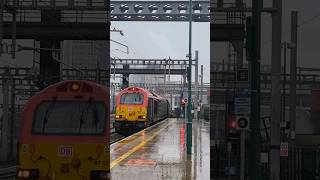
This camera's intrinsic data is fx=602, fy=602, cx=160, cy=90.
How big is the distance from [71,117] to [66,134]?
25cm

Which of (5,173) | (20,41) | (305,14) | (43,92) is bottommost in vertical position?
(5,173)

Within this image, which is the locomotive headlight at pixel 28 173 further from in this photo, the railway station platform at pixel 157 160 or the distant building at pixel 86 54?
the railway station platform at pixel 157 160

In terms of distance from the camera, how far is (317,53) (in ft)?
54.3

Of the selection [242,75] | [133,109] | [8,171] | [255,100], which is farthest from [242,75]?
[133,109]

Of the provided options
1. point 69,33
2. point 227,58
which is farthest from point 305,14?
point 69,33

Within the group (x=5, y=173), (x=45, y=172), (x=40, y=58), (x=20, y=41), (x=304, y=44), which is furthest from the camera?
(x=304, y=44)

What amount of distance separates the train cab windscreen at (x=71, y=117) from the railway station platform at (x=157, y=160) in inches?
132

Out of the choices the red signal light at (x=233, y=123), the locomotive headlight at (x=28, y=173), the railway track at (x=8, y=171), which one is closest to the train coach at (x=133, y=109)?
the railway track at (x=8, y=171)

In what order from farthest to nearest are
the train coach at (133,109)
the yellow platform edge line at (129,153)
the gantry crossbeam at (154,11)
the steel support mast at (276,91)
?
1. the train coach at (133,109)
2. the yellow platform edge line at (129,153)
3. the steel support mast at (276,91)
4. the gantry crossbeam at (154,11)

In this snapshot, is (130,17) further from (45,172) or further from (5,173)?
(5,173)

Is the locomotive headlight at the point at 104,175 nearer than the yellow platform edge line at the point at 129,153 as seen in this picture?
Yes

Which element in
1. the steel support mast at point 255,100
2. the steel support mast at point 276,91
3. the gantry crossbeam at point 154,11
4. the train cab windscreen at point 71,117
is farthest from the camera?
the steel support mast at point 276,91

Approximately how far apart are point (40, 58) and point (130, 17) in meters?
1.70

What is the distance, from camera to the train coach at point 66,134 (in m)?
8.34
